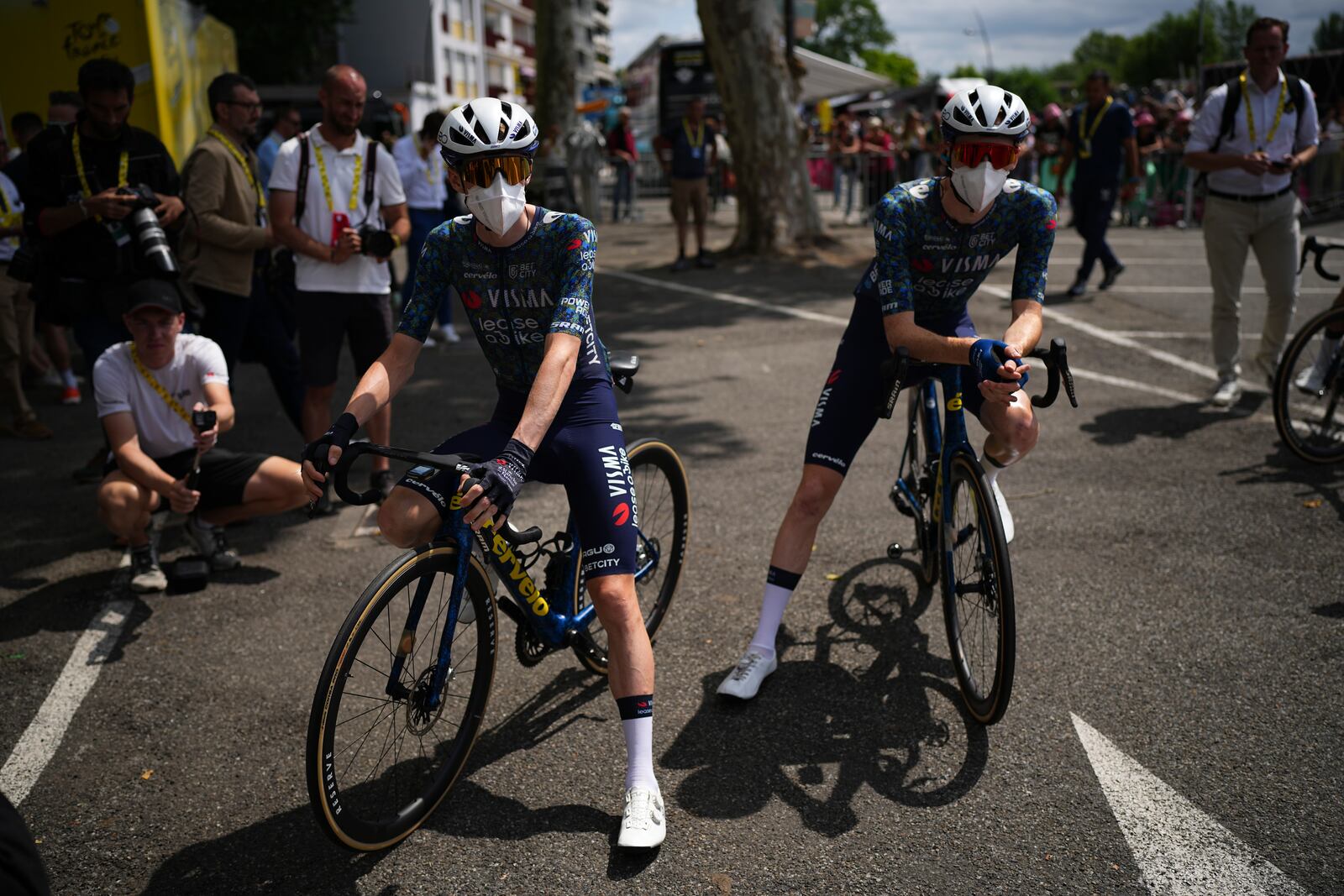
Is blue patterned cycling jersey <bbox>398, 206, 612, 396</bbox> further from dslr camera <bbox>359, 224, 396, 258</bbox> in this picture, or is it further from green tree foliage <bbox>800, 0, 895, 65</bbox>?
green tree foliage <bbox>800, 0, 895, 65</bbox>

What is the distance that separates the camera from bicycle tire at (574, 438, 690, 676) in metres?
4.26

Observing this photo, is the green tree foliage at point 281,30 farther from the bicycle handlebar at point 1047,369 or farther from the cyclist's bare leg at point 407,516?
the cyclist's bare leg at point 407,516

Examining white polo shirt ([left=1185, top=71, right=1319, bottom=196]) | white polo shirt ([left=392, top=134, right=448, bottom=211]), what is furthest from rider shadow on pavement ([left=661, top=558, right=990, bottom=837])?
white polo shirt ([left=392, top=134, right=448, bottom=211])

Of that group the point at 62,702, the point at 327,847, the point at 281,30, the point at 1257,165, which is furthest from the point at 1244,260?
the point at 281,30

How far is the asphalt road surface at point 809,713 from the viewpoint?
3174 millimetres

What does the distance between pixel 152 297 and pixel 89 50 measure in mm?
8868

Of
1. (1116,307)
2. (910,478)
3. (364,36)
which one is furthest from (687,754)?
(364,36)

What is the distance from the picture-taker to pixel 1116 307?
11.5 metres

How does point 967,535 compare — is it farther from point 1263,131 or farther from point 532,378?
point 1263,131

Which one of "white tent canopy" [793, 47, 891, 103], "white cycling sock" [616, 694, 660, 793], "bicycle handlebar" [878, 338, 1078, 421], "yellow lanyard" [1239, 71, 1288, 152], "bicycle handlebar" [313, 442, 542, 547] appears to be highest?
"white tent canopy" [793, 47, 891, 103]

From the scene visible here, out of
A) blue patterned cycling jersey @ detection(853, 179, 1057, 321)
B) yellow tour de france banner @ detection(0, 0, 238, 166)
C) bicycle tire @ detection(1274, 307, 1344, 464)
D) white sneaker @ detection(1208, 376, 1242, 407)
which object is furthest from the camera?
yellow tour de france banner @ detection(0, 0, 238, 166)

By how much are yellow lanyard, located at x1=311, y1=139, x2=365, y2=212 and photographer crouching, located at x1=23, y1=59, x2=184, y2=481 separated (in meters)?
0.82

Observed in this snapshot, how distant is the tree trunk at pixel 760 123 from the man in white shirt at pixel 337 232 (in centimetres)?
1004

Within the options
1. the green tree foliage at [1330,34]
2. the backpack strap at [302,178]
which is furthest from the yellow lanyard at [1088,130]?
the green tree foliage at [1330,34]
